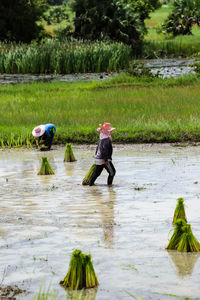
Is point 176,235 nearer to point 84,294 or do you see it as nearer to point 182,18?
point 84,294

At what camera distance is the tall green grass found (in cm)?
3162

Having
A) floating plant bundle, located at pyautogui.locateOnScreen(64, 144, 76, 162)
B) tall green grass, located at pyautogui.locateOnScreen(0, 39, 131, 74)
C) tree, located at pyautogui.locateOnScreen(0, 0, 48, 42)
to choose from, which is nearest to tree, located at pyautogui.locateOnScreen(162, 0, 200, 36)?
tree, located at pyautogui.locateOnScreen(0, 0, 48, 42)

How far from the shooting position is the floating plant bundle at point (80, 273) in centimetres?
533

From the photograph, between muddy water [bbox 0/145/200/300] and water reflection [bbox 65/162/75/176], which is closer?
muddy water [bbox 0/145/200/300]

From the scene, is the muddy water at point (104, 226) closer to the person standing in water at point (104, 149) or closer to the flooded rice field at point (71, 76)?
the person standing in water at point (104, 149)

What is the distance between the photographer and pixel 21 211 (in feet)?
28.1

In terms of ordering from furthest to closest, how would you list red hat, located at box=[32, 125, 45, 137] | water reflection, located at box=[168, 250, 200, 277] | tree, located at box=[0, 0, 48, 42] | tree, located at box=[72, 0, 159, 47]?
tree, located at box=[0, 0, 48, 42]
tree, located at box=[72, 0, 159, 47]
red hat, located at box=[32, 125, 45, 137]
water reflection, located at box=[168, 250, 200, 277]

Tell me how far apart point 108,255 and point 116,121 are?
11.2 m

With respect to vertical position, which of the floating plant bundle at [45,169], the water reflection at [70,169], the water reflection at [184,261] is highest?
the water reflection at [184,261]

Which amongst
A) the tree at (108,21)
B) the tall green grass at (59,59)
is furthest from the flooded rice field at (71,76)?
the tree at (108,21)

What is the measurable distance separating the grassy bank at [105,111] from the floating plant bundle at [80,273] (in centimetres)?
966

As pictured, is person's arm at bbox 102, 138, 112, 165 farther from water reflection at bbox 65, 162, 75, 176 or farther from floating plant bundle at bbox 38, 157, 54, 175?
water reflection at bbox 65, 162, 75, 176

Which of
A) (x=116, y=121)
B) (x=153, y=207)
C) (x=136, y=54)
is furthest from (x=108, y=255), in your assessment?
(x=136, y=54)

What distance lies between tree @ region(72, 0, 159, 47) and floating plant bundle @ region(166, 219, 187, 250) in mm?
34719
